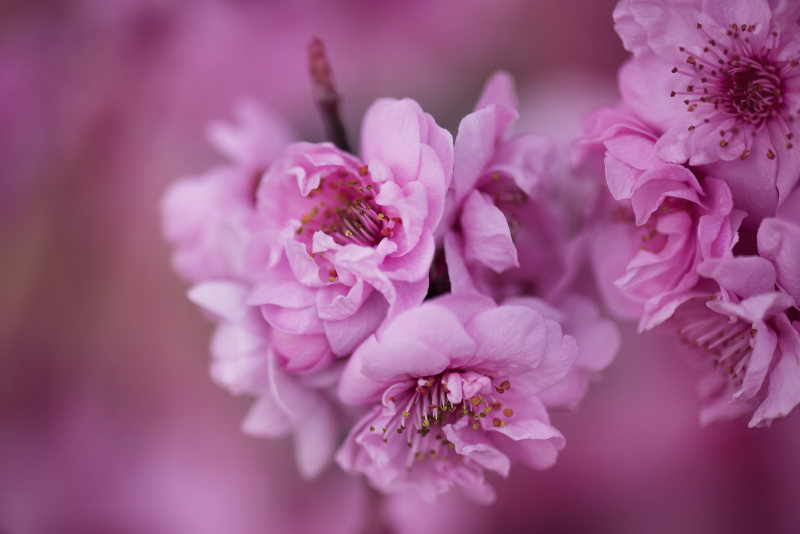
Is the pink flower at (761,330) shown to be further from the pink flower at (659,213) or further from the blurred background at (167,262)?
the blurred background at (167,262)

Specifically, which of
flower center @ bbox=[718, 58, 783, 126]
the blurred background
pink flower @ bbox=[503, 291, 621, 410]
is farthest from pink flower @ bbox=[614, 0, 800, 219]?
the blurred background

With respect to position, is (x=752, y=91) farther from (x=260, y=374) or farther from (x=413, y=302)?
(x=260, y=374)

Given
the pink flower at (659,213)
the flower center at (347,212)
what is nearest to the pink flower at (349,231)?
the flower center at (347,212)

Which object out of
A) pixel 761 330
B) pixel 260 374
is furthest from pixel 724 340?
pixel 260 374

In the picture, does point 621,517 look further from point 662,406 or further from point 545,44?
point 545,44

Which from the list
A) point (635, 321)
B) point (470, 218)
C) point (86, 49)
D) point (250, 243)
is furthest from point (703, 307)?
point (86, 49)
